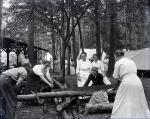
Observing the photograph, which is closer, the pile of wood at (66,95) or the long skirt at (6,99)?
the long skirt at (6,99)

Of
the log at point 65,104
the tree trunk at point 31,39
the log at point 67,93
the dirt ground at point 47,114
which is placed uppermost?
the tree trunk at point 31,39

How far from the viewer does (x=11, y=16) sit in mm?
7730

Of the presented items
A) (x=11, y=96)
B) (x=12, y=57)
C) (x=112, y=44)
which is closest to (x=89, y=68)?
(x=112, y=44)

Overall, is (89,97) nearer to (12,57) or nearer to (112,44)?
(112,44)

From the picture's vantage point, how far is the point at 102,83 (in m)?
9.33

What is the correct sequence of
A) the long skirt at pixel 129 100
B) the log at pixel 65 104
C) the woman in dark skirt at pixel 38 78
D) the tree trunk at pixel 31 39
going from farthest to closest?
the woman in dark skirt at pixel 38 78, the log at pixel 65 104, the tree trunk at pixel 31 39, the long skirt at pixel 129 100

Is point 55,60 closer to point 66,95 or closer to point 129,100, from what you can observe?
point 66,95

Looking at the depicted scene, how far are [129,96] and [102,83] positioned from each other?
11.5ft

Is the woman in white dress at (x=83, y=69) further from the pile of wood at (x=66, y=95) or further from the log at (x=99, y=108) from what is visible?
the log at (x=99, y=108)

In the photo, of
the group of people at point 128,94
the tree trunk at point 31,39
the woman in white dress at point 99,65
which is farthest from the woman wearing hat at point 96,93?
the group of people at point 128,94

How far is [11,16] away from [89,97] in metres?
3.20

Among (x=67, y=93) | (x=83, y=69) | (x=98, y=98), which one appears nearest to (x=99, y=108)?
(x=98, y=98)

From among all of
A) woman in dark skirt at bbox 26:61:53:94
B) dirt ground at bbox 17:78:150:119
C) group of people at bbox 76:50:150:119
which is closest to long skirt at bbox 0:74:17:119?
dirt ground at bbox 17:78:150:119

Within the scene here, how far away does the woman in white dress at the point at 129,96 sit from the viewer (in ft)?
19.1
